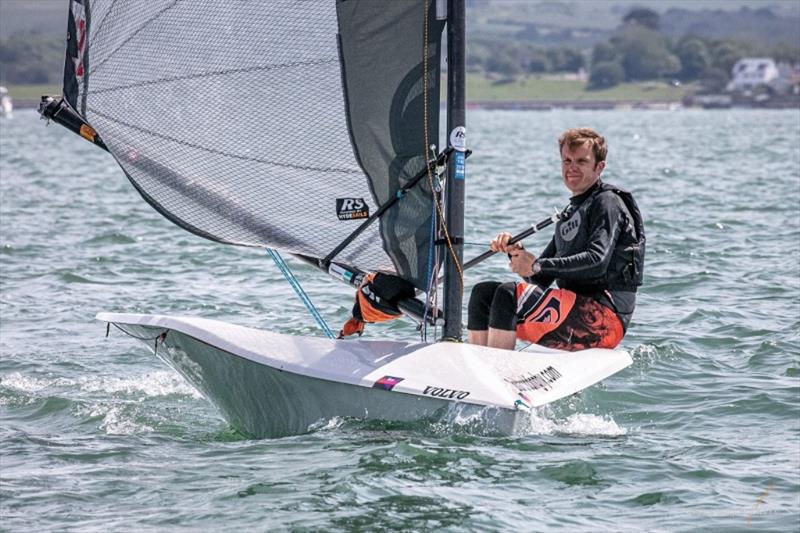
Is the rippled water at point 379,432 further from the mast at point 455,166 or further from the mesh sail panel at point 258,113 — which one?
the mesh sail panel at point 258,113

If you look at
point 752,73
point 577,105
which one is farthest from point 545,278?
point 752,73

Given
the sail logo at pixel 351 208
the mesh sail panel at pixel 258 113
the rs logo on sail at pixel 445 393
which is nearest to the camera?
the rs logo on sail at pixel 445 393

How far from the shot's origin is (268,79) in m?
6.96

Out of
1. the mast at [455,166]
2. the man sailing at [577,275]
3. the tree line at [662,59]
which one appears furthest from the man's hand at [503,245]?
the tree line at [662,59]

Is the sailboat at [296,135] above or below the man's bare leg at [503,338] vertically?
above

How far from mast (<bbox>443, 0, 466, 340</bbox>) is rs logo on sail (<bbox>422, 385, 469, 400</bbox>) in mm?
769

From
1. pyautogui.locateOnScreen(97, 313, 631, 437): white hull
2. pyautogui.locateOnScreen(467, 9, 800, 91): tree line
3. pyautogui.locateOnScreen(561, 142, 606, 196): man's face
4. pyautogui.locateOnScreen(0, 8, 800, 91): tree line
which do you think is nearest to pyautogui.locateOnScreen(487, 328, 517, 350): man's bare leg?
pyautogui.locateOnScreen(97, 313, 631, 437): white hull

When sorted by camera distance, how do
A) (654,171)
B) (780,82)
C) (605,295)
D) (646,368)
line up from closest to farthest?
1. (605,295)
2. (646,368)
3. (654,171)
4. (780,82)

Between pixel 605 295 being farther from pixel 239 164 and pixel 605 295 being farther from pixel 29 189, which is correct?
pixel 29 189

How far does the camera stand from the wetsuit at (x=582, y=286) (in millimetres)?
6602

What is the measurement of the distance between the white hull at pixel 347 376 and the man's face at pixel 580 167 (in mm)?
926

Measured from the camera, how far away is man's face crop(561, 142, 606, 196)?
674 centimetres

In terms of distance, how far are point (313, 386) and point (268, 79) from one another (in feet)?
5.68

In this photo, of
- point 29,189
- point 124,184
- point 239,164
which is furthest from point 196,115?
point 124,184
